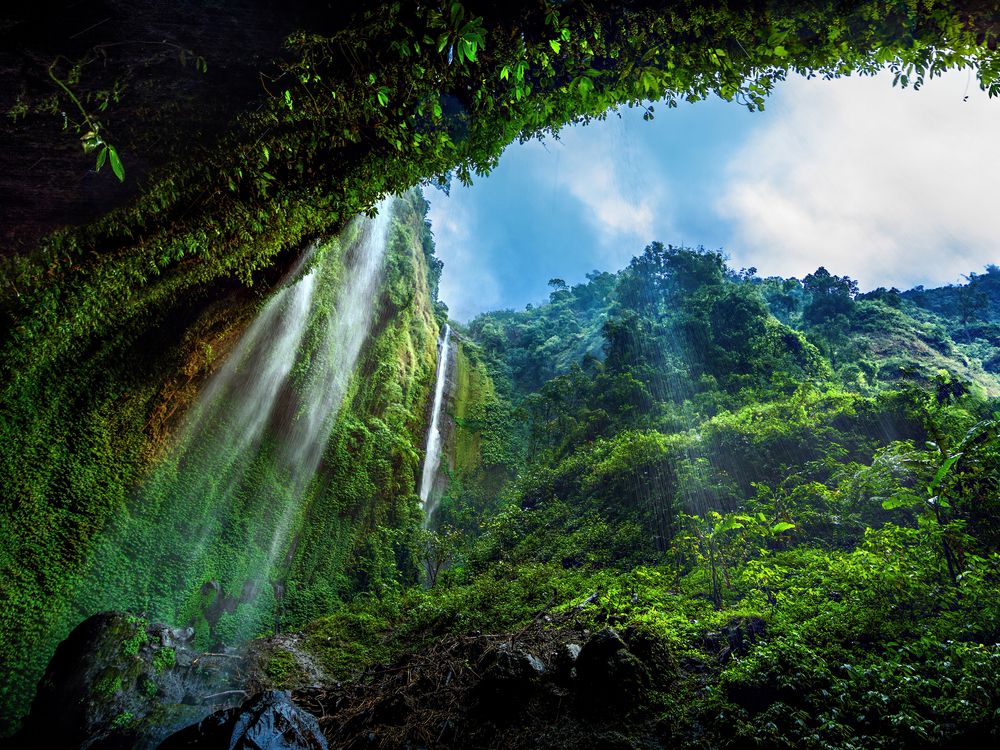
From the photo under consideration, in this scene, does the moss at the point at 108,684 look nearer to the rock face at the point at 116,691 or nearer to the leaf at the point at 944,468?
the rock face at the point at 116,691

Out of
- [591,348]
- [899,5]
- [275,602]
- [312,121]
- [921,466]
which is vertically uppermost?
[591,348]

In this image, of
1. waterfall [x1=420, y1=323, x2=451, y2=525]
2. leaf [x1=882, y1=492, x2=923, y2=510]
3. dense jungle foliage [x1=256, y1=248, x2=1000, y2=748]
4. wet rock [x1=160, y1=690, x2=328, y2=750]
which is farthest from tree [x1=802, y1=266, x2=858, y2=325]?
wet rock [x1=160, y1=690, x2=328, y2=750]

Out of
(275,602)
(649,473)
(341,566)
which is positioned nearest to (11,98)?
(275,602)

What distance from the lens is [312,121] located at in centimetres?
437

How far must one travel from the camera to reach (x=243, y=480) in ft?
33.4

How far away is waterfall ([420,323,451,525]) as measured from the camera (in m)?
18.6

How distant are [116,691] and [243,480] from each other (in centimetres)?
577

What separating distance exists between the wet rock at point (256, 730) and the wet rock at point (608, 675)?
2.26 meters

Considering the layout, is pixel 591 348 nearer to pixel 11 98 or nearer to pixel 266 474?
pixel 266 474

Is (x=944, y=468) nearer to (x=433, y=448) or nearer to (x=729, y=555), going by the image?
(x=729, y=555)

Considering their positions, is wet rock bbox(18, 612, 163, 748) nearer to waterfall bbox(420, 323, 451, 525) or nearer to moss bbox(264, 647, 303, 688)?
moss bbox(264, 647, 303, 688)

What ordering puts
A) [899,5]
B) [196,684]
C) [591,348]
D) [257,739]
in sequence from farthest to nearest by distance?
[591,348] → [196,684] → [899,5] → [257,739]

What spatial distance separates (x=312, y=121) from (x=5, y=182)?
2730 millimetres

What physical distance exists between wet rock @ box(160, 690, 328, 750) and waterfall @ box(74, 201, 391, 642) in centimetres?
453
